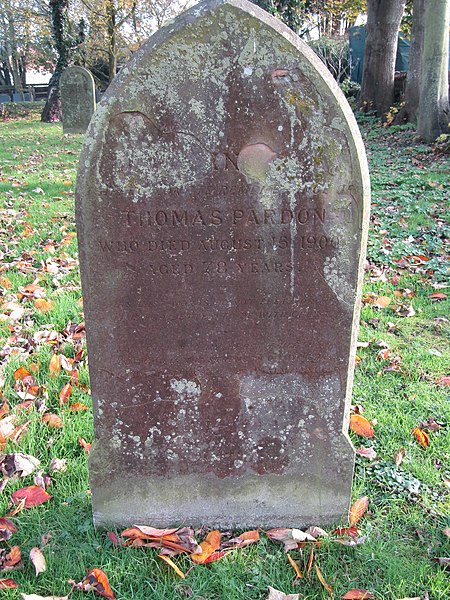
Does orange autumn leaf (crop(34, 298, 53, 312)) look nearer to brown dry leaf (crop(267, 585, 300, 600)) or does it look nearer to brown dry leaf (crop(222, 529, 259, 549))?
brown dry leaf (crop(222, 529, 259, 549))

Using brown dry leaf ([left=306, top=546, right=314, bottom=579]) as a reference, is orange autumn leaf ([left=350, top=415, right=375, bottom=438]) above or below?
above

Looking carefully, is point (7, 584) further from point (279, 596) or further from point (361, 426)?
point (361, 426)

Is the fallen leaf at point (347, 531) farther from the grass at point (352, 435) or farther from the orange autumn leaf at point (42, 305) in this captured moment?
the orange autumn leaf at point (42, 305)

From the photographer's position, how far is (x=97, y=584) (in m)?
2.16

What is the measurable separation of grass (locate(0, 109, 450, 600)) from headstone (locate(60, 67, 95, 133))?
1000 cm

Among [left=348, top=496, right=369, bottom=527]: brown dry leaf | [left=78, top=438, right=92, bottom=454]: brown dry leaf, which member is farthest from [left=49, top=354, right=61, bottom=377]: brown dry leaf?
[left=348, top=496, right=369, bottom=527]: brown dry leaf

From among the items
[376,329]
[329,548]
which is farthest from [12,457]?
[376,329]

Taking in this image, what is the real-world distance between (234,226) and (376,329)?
2.60 meters

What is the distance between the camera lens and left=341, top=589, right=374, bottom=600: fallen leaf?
211cm

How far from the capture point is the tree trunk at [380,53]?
52.3ft

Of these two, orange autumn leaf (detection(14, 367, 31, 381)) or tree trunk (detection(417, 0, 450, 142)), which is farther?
tree trunk (detection(417, 0, 450, 142))

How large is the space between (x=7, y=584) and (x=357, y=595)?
1.47 m

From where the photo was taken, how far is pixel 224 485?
2.52m

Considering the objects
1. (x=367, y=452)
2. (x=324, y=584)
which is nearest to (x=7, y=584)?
(x=324, y=584)
